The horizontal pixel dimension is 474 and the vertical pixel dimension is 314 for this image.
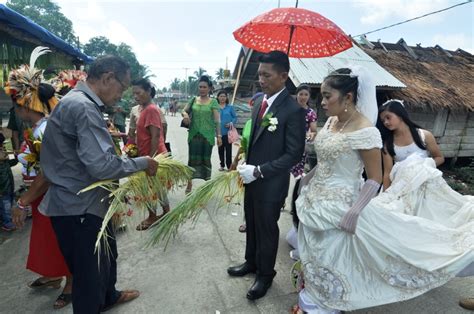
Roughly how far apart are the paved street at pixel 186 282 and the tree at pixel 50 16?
176ft

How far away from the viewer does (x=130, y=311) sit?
2.31m

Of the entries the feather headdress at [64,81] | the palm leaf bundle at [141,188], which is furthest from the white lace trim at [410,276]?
the feather headdress at [64,81]

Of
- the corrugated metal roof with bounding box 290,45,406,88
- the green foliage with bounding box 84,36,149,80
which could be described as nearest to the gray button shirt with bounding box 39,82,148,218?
the corrugated metal roof with bounding box 290,45,406,88

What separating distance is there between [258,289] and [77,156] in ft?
6.02

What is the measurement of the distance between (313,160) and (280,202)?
6.81 feet

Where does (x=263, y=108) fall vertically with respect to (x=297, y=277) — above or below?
above

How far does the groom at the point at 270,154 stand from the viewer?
2.24 metres

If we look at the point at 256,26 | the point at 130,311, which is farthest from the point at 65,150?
the point at 256,26

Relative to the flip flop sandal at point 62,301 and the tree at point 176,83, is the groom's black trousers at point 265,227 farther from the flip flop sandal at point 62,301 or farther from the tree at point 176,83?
the tree at point 176,83

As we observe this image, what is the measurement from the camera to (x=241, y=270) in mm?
2818

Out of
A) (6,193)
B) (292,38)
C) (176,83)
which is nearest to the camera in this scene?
(292,38)

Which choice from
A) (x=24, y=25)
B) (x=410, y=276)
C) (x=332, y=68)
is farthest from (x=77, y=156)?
(x=332, y=68)

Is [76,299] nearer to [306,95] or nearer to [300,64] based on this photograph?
[306,95]

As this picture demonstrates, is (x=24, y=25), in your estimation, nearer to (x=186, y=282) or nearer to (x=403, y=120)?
(x=186, y=282)
